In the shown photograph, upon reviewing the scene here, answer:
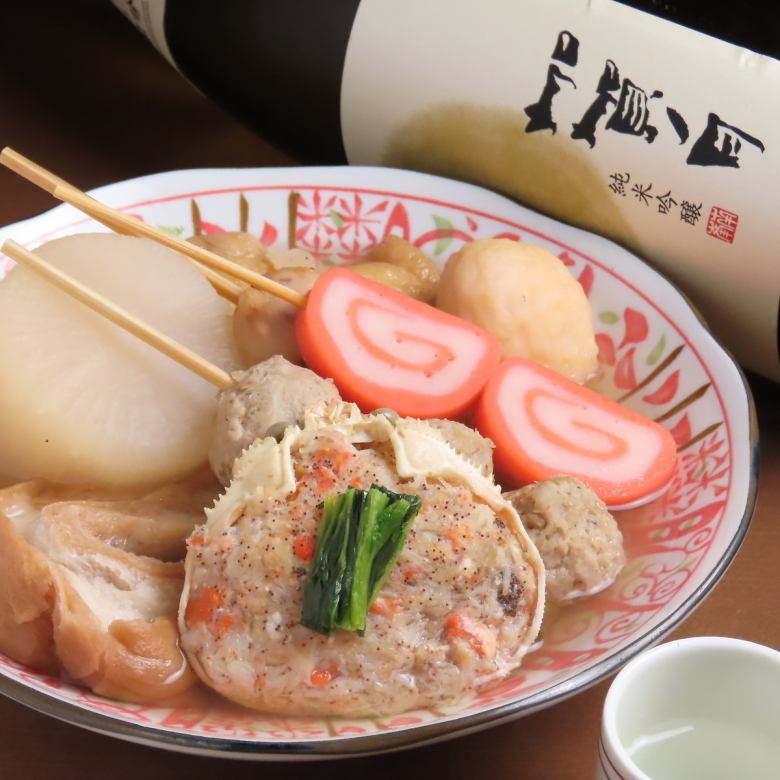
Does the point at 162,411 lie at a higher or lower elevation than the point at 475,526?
lower

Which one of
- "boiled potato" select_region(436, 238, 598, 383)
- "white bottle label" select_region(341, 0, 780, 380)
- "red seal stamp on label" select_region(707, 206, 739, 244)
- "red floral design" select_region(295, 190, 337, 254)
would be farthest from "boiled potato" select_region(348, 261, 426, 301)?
"red seal stamp on label" select_region(707, 206, 739, 244)

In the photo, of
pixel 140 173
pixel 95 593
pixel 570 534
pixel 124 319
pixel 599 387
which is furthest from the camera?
pixel 140 173

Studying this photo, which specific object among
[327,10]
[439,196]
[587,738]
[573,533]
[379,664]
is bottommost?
[587,738]

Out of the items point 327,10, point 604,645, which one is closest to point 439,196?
point 327,10

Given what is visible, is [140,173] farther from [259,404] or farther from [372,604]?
[372,604]

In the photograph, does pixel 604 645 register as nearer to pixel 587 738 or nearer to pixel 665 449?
pixel 587 738

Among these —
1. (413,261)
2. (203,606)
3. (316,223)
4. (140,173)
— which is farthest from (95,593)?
(140,173)

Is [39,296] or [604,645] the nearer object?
[604,645]
